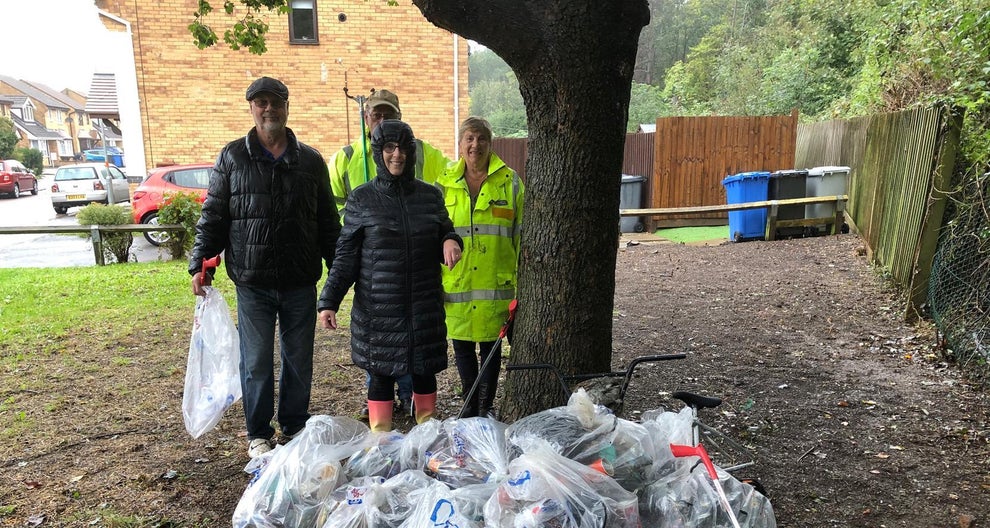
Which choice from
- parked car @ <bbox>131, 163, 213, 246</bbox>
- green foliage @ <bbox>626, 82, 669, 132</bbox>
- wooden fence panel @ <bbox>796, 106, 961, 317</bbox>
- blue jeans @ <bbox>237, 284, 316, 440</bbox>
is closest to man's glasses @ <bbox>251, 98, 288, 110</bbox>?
blue jeans @ <bbox>237, 284, 316, 440</bbox>

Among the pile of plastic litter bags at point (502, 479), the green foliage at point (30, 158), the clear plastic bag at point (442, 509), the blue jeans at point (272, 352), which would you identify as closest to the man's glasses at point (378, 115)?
the blue jeans at point (272, 352)

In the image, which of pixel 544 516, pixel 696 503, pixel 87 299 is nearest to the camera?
pixel 544 516

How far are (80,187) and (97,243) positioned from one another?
12.7 m

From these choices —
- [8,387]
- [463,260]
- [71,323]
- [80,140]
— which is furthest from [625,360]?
[80,140]

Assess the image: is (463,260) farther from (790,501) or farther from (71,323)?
(71,323)

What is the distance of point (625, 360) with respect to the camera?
184 inches

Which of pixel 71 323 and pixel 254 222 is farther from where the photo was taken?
pixel 71 323

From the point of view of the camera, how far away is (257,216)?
10.4 feet

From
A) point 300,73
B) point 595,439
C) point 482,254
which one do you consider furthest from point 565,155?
point 300,73

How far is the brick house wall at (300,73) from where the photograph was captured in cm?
1321

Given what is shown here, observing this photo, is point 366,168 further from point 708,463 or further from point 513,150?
point 513,150

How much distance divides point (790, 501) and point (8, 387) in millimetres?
4968

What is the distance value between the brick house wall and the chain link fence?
1062 centimetres

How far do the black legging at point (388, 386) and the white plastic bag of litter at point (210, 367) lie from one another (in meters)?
0.73
